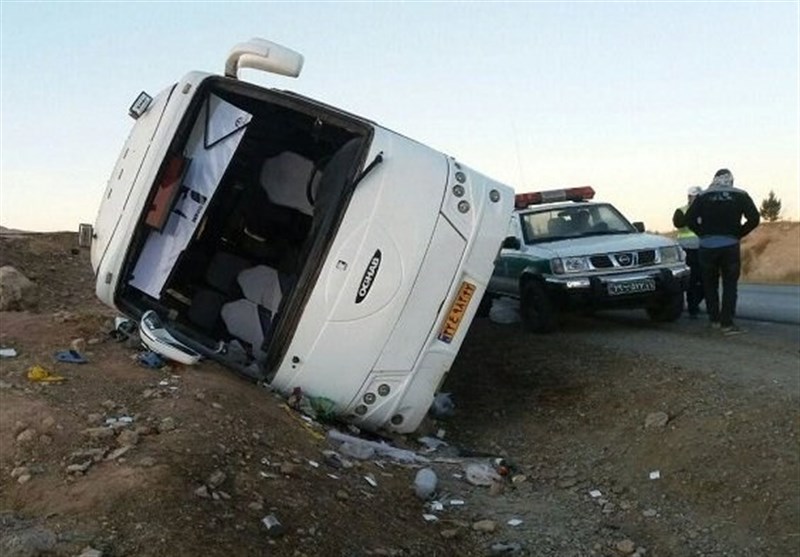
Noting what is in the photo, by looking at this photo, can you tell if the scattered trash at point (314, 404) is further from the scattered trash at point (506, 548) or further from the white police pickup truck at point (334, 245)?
the scattered trash at point (506, 548)

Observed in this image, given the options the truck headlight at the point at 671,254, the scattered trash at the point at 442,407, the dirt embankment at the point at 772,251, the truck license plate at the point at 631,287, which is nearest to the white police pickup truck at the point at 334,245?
the scattered trash at the point at 442,407

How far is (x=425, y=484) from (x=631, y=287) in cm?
554

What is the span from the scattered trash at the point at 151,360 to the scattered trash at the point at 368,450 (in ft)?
3.91

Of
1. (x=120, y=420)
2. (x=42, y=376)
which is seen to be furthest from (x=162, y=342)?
(x=120, y=420)

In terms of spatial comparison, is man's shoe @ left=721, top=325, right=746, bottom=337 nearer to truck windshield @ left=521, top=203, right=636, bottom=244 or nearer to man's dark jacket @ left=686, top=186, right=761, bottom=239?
man's dark jacket @ left=686, top=186, right=761, bottom=239

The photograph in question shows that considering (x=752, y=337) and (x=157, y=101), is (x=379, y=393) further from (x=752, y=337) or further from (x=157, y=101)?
(x=752, y=337)

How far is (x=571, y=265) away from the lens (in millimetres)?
10445

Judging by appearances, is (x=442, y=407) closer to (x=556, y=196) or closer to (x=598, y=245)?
(x=598, y=245)

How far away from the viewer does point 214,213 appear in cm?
803

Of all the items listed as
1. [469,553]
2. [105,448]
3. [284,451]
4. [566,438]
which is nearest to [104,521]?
[105,448]

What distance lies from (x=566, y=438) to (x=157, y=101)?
379 centimetres

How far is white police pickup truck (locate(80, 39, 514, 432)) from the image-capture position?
241 inches

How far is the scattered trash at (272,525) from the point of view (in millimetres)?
4230

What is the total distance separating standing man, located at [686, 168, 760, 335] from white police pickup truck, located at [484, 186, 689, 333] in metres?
0.45
